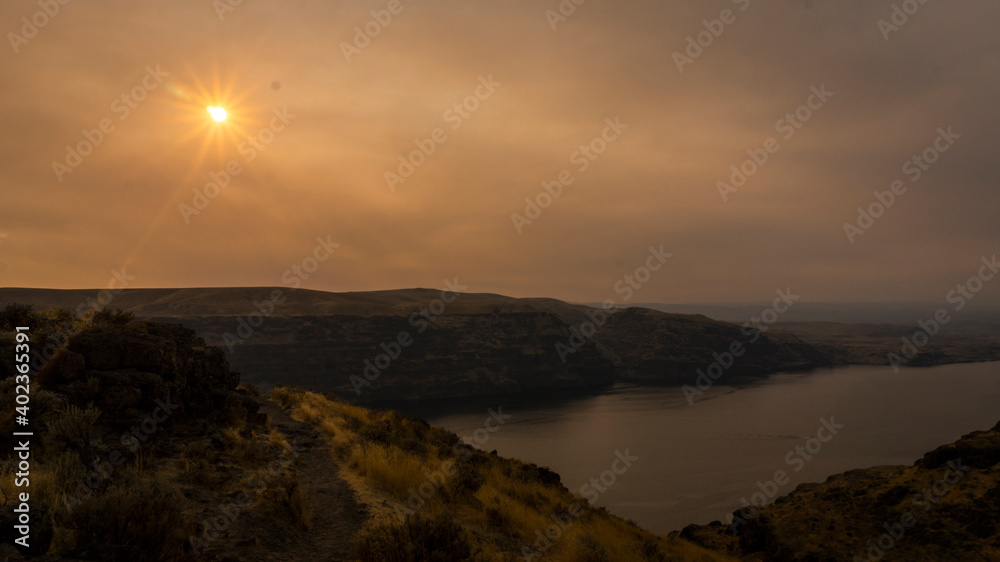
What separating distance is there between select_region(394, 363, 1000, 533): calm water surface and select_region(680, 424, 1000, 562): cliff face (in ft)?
32.5

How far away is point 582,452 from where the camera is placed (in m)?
51.9

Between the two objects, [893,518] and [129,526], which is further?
[893,518]

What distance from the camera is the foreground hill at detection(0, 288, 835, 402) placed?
9750 cm

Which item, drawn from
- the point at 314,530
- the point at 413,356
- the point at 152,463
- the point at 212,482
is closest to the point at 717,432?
the point at 314,530

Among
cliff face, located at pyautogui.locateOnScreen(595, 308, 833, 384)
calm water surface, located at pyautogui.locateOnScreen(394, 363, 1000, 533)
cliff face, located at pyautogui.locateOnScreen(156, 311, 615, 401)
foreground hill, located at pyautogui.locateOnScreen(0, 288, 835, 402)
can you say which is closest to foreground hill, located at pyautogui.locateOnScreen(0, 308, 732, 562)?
calm water surface, located at pyautogui.locateOnScreen(394, 363, 1000, 533)

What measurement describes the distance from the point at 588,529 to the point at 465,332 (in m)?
108

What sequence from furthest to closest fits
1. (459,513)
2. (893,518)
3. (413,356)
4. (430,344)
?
(430,344)
(413,356)
(893,518)
(459,513)

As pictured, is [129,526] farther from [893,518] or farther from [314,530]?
[893,518]

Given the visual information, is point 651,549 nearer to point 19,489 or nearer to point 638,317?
point 19,489

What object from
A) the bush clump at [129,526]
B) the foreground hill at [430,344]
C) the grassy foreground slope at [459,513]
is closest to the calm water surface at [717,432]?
the foreground hill at [430,344]

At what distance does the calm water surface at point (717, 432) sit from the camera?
1511 inches

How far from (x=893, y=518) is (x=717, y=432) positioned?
43428 millimetres

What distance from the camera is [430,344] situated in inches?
4400

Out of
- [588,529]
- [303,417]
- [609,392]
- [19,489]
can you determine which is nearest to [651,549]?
[588,529]
